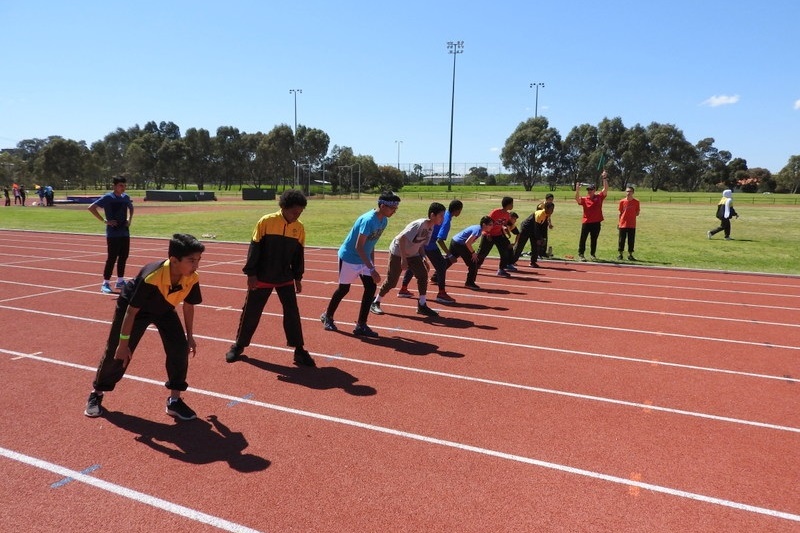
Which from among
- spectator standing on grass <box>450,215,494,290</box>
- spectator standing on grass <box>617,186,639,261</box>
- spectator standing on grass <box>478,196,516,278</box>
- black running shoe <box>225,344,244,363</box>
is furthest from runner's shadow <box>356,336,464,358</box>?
spectator standing on grass <box>617,186,639,261</box>

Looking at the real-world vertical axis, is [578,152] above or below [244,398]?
above

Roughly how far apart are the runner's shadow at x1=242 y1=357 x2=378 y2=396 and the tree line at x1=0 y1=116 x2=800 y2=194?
80.8 meters

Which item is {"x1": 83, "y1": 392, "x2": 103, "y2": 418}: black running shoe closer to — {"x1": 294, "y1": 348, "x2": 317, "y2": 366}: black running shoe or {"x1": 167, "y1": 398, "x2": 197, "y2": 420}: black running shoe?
{"x1": 167, "y1": 398, "x2": 197, "y2": 420}: black running shoe

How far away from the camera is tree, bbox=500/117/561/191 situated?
309 ft

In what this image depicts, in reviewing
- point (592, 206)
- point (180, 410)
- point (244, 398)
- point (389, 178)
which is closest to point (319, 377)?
point (244, 398)

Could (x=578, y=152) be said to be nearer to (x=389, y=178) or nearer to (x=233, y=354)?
(x=389, y=178)

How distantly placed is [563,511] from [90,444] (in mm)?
3382

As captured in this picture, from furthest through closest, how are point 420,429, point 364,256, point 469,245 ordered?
1. point 469,245
2. point 364,256
3. point 420,429

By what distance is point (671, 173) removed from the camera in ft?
301

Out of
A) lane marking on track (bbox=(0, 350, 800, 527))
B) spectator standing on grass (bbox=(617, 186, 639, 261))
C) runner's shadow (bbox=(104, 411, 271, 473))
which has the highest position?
spectator standing on grass (bbox=(617, 186, 639, 261))

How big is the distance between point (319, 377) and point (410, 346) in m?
1.47

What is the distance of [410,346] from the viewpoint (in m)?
6.53

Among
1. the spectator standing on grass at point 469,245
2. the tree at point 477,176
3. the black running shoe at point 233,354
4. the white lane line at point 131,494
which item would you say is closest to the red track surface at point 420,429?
the white lane line at point 131,494

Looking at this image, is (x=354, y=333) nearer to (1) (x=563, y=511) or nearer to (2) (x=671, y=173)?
(1) (x=563, y=511)
